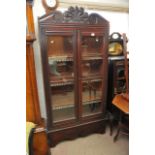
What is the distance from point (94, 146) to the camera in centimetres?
221

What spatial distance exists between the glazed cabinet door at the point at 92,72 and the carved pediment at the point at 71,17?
0.56 ft

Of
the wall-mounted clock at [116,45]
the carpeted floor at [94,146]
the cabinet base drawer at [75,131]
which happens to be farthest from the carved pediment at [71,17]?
the carpeted floor at [94,146]

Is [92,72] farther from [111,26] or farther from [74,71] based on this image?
[111,26]

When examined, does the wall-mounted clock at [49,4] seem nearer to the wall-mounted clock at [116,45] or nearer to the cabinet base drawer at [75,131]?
the wall-mounted clock at [116,45]

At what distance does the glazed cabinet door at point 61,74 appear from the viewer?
2.06 metres

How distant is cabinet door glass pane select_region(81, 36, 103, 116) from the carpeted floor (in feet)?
1.33

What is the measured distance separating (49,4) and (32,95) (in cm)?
132
